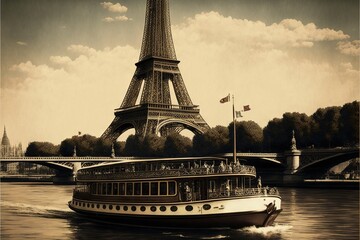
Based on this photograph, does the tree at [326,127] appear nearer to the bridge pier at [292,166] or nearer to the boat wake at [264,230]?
the bridge pier at [292,166]

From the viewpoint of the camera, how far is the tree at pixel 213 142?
7994cm

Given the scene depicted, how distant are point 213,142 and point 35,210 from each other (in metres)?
46.6

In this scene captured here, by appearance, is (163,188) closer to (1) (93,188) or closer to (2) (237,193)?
(2) (237,193)

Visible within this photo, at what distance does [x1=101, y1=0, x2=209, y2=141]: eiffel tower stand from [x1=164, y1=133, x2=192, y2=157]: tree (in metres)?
5.55

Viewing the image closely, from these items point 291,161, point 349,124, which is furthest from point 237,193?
point 291,161

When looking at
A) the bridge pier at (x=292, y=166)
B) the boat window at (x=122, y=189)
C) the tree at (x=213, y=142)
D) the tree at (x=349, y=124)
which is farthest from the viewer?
the tree at (x=213, y=142)

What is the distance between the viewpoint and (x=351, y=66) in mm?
32844

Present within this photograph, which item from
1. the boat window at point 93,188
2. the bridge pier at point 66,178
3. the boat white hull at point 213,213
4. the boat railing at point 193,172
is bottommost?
the bridge pier at point 66,178

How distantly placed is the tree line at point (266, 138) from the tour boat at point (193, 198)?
41621mm

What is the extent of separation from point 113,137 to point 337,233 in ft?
245

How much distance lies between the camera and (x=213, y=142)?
264 ft

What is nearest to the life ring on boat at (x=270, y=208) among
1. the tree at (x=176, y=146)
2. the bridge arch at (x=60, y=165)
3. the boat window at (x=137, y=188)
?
the boat window at (x=137, y=188)

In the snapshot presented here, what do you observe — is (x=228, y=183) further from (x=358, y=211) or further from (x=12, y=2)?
(x=12, y=2)

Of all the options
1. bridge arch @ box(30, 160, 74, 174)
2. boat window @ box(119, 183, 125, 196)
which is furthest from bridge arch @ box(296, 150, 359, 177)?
boat window @ box(119, 183, 125, 196)
